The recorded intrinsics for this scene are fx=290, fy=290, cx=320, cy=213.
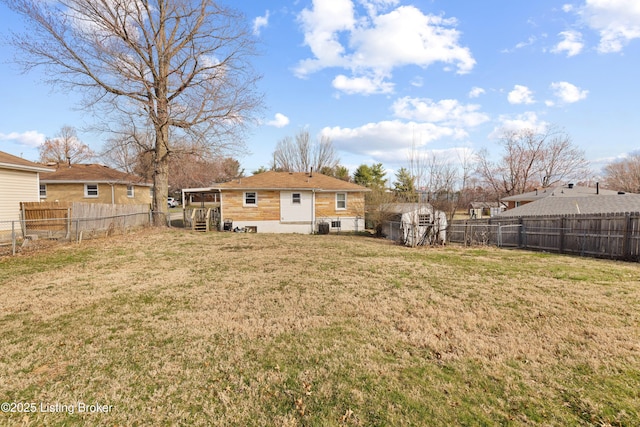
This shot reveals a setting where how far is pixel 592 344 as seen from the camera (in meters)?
3.60

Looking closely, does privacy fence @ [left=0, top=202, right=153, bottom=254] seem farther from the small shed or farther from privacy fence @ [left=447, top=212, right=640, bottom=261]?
privacy fence @ [left=447, top=212, right=640, bottom=261]

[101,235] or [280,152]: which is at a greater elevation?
[280,152]

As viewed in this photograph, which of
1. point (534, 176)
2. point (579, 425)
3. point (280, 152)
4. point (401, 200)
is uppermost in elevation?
point (280, 152)

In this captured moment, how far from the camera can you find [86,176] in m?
21.0

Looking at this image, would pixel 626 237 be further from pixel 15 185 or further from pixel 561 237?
pixel 15 185

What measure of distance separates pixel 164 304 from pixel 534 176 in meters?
43.3

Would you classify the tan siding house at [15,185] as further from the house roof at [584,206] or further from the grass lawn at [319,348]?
the house roof at [584,206]

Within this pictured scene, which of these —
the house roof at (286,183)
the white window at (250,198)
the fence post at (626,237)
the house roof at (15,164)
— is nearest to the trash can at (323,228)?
the house roof at (286,183)

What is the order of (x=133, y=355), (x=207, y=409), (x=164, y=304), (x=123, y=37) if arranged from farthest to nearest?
(x=123, y=37) → (x=164, y=304) → (x=133, y=355) → (x=207, y=409)

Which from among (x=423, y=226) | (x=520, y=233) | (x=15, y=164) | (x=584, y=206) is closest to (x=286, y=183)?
(x=423, y=226)

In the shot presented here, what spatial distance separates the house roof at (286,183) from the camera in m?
18.7

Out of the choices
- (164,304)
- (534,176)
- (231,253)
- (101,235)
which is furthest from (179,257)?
(534,176)

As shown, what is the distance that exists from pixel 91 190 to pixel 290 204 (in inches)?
590

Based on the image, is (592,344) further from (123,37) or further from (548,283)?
(123,37)
